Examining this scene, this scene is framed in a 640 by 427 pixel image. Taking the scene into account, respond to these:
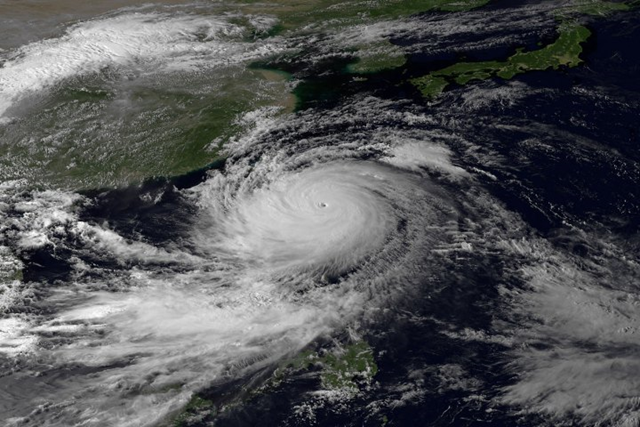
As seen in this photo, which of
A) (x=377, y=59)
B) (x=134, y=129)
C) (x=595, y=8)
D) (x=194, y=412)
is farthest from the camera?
(x=595, y=8)

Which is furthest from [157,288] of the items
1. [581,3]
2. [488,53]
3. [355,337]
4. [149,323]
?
[581,3]

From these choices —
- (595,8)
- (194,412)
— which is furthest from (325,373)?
(595,8)

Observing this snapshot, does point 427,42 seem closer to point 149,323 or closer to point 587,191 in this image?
point 587,191

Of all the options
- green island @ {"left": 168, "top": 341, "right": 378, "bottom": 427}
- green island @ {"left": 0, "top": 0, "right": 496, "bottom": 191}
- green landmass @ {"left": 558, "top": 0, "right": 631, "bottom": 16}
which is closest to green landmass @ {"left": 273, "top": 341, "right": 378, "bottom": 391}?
green island @ {"left": 168, "top": 341, "right": 378, "bottom": 427}

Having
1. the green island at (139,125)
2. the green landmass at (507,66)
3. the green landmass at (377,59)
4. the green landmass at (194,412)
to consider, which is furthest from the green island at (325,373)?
the green landmass at (377,59)

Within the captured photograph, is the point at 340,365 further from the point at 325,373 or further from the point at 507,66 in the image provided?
the point at 507,66

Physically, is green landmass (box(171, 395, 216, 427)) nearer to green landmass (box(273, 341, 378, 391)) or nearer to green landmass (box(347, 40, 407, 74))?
green landmass (box(273, 341, 378, 391))
